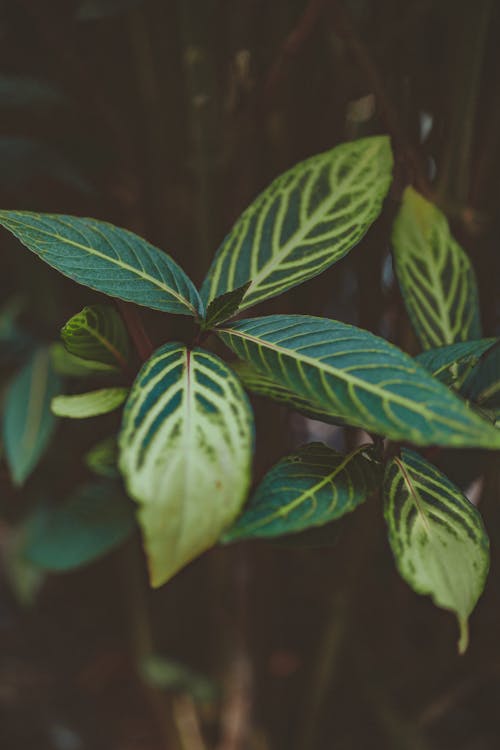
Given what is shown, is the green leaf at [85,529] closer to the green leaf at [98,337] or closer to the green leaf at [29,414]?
the green leaf at [29,414]

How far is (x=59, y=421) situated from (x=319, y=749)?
69 centimetres

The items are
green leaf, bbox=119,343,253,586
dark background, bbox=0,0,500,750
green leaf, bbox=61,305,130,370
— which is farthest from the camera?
dark background, bbox=0,0,500,750

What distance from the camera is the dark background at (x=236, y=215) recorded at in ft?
1.96

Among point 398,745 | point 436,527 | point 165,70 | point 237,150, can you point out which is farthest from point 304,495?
point 398,745

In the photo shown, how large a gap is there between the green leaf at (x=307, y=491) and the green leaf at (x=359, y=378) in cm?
5

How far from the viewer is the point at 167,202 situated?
77 centimetres

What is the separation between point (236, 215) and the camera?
2.19 ft

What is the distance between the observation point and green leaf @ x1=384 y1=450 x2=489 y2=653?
0.31 m

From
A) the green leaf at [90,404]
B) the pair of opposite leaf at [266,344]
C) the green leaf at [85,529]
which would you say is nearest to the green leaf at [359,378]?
the pair of opposite leaf at [266,344]

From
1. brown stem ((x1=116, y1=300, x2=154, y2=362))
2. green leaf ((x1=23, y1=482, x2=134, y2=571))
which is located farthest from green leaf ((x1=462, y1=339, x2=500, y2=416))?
green leaf ((x1=23, y1=482, x2=134, y2=571))

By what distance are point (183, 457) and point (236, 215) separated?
0.45m

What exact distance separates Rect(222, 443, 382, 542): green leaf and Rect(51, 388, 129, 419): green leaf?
Answer: 137 mm

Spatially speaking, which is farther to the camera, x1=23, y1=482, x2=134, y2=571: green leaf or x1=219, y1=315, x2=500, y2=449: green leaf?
x1=23, y1=482, x2=134, y2=571: green leaf

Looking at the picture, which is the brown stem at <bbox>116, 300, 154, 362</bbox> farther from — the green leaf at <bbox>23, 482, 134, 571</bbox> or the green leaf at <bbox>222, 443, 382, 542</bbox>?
the green leaf at <bbox>23, 482, 134, 571</bbox>
